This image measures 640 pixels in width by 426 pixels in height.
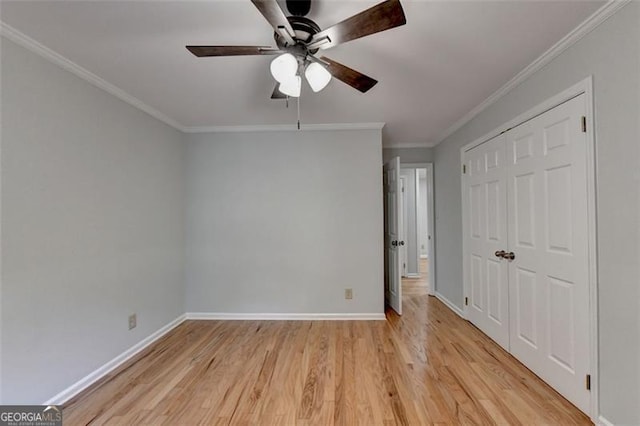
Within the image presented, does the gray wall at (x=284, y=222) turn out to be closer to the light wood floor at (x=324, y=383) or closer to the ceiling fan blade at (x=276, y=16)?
the light wood floor at (x=324, y=383)

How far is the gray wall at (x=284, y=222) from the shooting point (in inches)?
136

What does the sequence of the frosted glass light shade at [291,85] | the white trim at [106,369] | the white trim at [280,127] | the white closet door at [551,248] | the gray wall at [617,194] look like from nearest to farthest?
the gray wall at [617,194] → the frosted glass light shade at [291,85] → the white closet door at [551,248] → the white trim at [106,369] → the white trim at [280,127]

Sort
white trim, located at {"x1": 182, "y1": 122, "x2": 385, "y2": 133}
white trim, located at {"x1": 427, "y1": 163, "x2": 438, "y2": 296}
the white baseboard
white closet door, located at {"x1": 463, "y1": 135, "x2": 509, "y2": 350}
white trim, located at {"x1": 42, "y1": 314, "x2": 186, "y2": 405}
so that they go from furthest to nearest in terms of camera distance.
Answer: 1. white trim, located at {"x1": 427, "y1": 163, "x2": 438, "y2": 296}
2. the white baseboard
3. white trim, located at {"x1": 182, "y1": 122, "x2": 385, "y2": 133}
4. white closet door, located at {"x1": 463, "y1": 135, "x2": 509, "y2": 350}
5. white trim, located at {"x1": 42, "y1": 314, "x2": 186, "y2": 405}

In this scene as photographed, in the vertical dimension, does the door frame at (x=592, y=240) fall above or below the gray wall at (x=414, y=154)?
below

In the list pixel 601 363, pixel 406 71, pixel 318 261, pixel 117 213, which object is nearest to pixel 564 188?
pixel 601 363

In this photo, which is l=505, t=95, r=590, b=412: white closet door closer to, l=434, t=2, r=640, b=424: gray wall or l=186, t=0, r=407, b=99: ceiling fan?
l=434, t=2, r=640, b=424: gray wall

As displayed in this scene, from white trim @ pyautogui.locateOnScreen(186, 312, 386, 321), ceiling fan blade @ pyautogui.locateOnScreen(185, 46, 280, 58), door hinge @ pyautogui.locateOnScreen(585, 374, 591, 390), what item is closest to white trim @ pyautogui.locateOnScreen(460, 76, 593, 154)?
door hinge @ pyautogui.locateOnScreen(585, 374, 591, 390)

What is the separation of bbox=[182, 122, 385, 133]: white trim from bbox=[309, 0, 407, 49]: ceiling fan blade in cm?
200

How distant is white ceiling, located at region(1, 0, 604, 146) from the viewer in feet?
5.05

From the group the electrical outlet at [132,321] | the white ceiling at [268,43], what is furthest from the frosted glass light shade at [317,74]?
the electrical outlet at [132,321]

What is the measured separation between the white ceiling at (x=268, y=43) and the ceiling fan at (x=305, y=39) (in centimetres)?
15

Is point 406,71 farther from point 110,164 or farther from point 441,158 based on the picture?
point 110,164

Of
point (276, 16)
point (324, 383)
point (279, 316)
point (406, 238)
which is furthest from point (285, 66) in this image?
point (406, 238)

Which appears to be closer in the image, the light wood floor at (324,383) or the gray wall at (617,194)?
the gray wall at (617,194)
